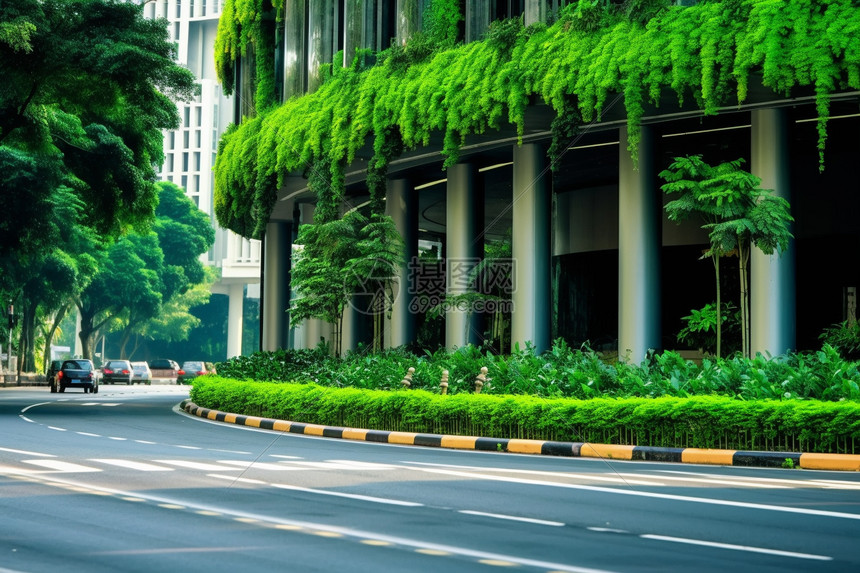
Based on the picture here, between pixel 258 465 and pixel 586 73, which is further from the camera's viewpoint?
pixel 586 73

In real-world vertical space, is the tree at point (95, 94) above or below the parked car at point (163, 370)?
above

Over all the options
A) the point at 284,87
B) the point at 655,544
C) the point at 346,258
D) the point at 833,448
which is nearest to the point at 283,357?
the point at 346,258

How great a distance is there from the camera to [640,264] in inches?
1025

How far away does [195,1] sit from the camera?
11719 cm

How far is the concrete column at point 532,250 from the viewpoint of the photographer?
1138 inches

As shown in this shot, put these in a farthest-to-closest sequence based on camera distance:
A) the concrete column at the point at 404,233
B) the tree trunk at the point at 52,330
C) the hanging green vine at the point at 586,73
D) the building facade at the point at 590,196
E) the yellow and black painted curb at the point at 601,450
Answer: the tree trunk at the point at 52,330, the concrete column at the point at 404,233, the building facade at the point at 590,196, the hanging green vine at the point at 586,73, the yellow and black painted curb at the point at 601,450

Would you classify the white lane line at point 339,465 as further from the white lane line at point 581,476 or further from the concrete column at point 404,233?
the concrete column at point 404,233

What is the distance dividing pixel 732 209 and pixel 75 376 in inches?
1250

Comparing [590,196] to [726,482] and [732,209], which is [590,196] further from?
[726,482]

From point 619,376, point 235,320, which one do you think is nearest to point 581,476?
point 619,376

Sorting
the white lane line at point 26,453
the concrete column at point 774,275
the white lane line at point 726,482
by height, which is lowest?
the white lane line at point 726,482

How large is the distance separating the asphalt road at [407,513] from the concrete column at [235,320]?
8261cm

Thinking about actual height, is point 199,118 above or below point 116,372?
above

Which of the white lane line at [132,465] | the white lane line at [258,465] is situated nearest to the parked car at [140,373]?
the white lane line at [132,465]
